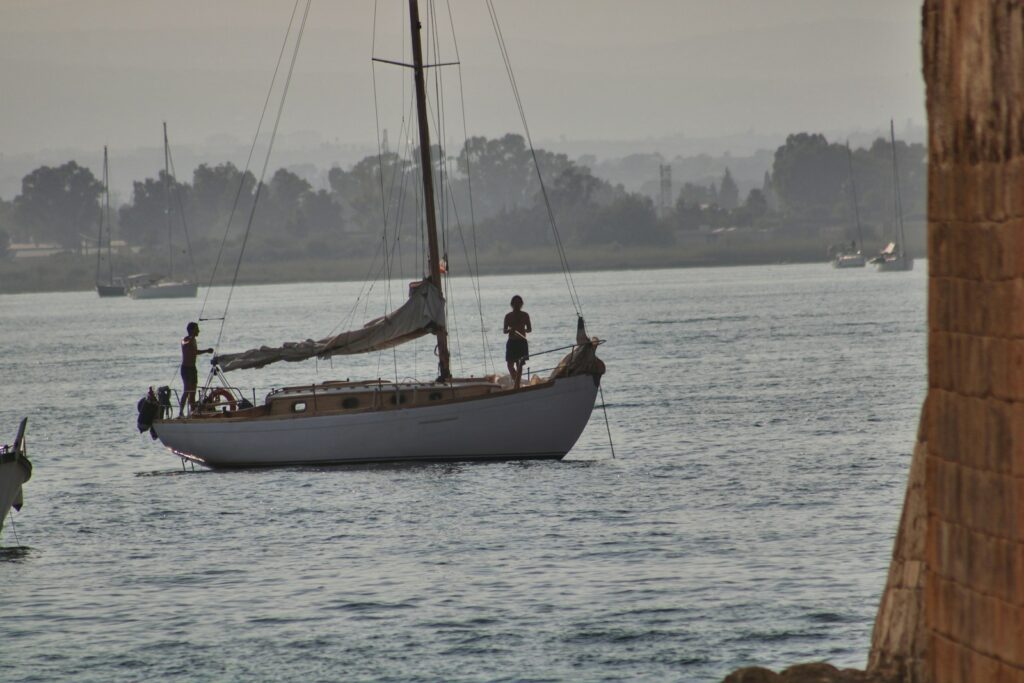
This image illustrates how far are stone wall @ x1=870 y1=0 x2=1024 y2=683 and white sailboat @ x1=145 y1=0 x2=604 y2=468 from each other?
66.7ft

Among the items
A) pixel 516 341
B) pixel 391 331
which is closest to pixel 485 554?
pixel 516 341

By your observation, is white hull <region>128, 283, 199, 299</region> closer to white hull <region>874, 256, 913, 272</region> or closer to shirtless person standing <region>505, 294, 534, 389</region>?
white hull <region>874, 256, 913, 272</region>

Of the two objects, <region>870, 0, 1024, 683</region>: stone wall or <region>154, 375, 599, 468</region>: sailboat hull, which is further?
<region>154, 375, 599, 468</region>: sailboat hull

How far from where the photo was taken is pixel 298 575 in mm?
21438

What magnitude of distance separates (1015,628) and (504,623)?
35.0 ft

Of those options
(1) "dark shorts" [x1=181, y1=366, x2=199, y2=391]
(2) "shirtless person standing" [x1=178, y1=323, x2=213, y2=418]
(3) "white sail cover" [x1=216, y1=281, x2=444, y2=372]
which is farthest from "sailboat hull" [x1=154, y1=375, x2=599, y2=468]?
(3) "white sail cover" [x1=216, y1=281, x2=444, y2=372]

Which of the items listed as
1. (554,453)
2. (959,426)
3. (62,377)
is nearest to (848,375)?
(554,453)

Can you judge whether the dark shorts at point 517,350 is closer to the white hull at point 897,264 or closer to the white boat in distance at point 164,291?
the white boat in distance at point 164,291

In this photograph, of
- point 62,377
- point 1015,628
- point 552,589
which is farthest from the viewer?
point 62,377

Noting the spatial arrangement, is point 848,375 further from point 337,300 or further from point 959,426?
point 337,300

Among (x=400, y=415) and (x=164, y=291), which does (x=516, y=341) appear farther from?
(x=164, y=291)

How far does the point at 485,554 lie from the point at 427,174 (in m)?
12.3

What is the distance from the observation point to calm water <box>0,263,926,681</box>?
1673 cm

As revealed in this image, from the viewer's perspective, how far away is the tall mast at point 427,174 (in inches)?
1254
